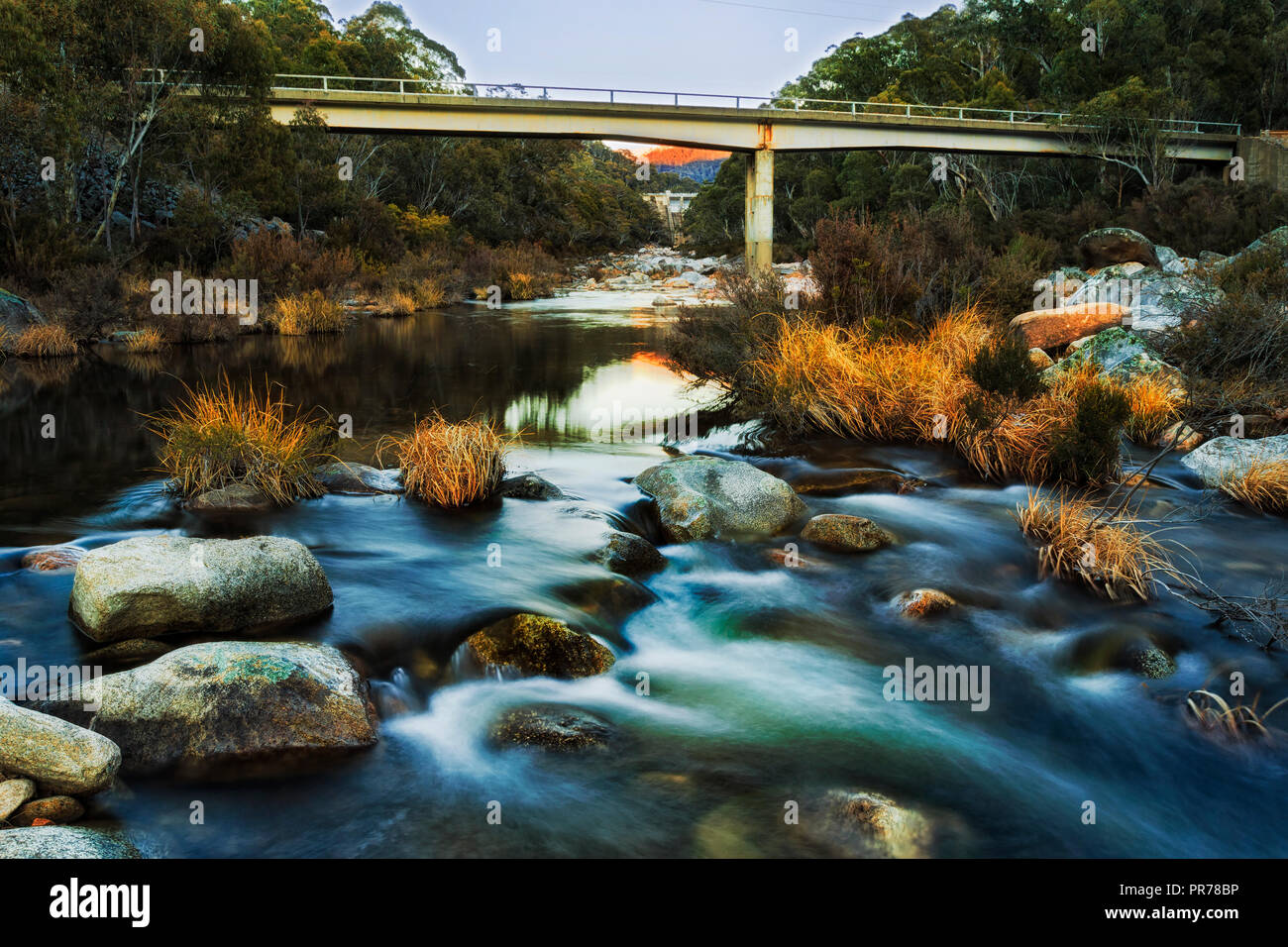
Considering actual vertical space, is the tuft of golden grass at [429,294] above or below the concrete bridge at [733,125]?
below

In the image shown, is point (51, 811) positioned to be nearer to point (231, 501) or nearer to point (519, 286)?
point (231, 501)

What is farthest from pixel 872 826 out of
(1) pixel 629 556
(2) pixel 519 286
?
(2) pixel 519 286

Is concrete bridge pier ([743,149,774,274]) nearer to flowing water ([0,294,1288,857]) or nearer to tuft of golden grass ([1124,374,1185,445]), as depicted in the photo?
tuft of golden grass ([1124,374,1185,445])

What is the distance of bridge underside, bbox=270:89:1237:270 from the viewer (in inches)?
1754

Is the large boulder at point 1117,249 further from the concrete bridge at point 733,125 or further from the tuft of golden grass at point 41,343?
the tuft of golden grass at point 41,343

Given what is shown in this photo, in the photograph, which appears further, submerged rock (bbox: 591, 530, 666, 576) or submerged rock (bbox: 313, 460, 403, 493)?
submerged rock (bbox: 313, 460, 403, 493)

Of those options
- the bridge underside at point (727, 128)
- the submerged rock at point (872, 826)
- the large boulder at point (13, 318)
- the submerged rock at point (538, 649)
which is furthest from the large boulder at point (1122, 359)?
the bridge underside at point (727, 128)

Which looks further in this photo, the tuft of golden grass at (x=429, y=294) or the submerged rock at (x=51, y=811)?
the tuft of golden grass at (x=429, y=294)

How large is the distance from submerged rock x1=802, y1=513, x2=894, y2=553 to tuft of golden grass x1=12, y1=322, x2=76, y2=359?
1908 cm

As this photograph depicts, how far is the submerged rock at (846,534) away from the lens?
9023 mm

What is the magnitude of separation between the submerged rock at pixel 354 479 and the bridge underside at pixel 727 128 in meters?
31.6

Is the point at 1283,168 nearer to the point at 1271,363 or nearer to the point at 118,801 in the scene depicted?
the point at 1271,363

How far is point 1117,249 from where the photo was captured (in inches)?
1382

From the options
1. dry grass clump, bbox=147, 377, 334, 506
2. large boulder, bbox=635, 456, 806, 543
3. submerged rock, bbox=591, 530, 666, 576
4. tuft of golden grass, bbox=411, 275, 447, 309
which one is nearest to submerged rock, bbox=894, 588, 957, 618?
large boulder, bbox=635, 456, 806, 543
